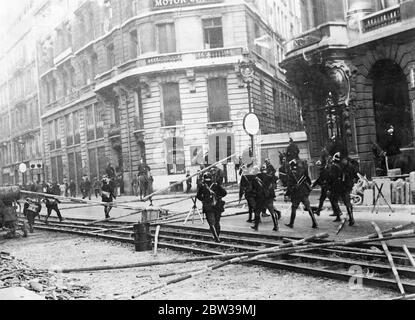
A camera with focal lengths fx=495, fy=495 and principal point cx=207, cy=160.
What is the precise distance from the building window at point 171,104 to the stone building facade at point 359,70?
8.12 meters

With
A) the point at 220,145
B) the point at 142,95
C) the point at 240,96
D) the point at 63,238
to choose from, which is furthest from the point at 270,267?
the point at 142,95

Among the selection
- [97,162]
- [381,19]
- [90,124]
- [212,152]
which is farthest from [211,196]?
[90,124]

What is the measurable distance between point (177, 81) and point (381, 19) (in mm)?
12709

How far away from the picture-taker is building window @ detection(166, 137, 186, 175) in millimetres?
26139

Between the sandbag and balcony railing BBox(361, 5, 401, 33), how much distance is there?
1393cm

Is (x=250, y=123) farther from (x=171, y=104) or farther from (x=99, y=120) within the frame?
(x=99, y=120)

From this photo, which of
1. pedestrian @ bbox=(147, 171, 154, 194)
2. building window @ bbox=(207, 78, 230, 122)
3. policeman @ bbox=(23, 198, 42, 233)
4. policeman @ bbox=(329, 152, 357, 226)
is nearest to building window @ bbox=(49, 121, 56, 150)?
pedestrian @ bbox=(147, 171, 154, 194)

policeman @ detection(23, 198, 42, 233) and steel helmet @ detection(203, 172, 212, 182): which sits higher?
steel helmet @ detection(203, 172, 212, 182)

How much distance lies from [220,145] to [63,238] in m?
11.9

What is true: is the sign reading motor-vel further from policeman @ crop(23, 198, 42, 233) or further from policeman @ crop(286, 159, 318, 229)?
policeman @ crop(286, 159, 318, 229)

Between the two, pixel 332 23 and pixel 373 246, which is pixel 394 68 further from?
pixel 373 246

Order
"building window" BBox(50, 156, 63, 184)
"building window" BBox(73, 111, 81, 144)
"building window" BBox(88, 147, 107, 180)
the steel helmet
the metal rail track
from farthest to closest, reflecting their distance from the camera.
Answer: "building window" BBox(50, 156, 63, 184) → "building window" BBox(73, 111, 81, 144) → "building window" BBox(88, 147, 107, 180) → the steel helmet → the metal rail track

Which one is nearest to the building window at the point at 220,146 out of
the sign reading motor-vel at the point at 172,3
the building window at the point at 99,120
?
the sign reading motor-vel at the point at 172,3

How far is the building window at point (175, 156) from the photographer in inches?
1029
